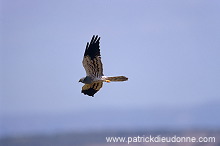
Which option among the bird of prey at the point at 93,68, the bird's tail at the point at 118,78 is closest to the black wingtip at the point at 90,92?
the bird of prey at the point at 93,68

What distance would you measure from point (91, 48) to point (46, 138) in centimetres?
945

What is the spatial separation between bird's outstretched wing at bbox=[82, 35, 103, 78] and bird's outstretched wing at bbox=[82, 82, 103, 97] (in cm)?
31

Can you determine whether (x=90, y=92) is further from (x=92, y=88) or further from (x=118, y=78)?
(x=118, y=78)

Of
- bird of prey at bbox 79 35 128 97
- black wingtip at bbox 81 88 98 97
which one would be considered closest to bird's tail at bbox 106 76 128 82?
bird of prey at bbox 79 35 128 97

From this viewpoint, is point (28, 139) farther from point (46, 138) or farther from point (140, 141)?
point (140, 141)

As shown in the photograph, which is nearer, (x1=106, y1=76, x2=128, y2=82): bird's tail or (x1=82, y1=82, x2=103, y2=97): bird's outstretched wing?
(x1=106, y1=76, x2=128, y2=82): bird's tail

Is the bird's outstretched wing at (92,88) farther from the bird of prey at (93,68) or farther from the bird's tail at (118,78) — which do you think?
the bird's tail at (118,78)

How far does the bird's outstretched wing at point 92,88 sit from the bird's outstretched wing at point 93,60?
314 millimetres

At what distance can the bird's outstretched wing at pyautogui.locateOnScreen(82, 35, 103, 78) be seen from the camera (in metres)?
14.4

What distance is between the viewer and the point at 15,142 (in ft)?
85.6

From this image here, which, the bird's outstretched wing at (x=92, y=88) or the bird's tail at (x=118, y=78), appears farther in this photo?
the bird's outstretched wing at (x=92, y=88)

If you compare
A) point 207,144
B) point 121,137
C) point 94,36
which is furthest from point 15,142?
point 94,36

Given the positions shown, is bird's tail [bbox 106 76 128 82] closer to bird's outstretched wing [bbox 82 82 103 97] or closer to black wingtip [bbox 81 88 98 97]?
bird's outstretched wing [bbox 82 82 103 97]

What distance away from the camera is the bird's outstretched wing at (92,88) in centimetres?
1463
